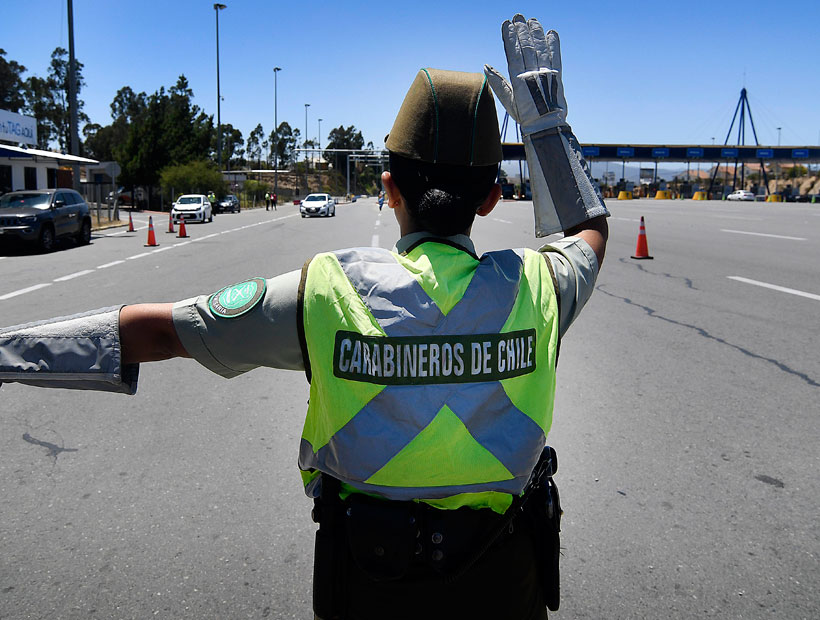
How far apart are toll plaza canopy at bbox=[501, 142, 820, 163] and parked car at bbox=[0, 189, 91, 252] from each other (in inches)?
2952

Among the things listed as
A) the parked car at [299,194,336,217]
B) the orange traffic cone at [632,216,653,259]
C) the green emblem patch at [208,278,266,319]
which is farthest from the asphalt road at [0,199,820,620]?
the parked car at [299,194,336,217]

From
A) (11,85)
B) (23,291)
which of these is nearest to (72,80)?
(23,291)

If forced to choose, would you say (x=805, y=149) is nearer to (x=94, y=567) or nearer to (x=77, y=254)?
(x=77, y=254)

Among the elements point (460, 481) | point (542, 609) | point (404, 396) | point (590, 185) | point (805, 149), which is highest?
point (805, 149)

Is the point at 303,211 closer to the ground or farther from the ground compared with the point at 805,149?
closer to the ground

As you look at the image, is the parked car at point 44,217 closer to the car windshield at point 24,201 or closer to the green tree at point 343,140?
the car windshield at point 24,201

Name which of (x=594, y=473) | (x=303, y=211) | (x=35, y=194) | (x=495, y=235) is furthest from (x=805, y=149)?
(x=594, y=473)

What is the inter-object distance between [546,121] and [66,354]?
3.97 feet

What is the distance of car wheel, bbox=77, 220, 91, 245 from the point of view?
22.6m

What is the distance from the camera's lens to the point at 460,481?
1524mm

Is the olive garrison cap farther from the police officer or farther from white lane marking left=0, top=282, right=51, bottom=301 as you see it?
white lane marking left=0, top=282, right=51, bottom=301

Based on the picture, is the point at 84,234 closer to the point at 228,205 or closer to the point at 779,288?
the point at 779,288

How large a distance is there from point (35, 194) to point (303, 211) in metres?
24.2

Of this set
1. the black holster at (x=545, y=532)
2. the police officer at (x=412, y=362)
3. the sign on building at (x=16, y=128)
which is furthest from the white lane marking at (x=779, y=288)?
the sign on building at (x=16, y=128)
